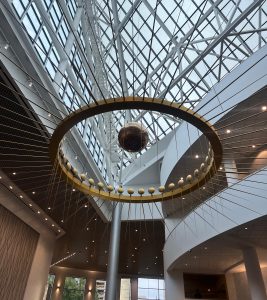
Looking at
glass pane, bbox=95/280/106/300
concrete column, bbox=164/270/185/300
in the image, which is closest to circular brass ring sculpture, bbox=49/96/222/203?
concrete column, bbox=164/270/185/300

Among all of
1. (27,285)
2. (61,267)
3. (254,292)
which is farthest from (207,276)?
(61,267)

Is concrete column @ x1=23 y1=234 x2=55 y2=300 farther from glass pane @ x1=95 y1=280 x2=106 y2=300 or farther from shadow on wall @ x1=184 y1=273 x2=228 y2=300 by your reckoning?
glass pane @ x1=95 y1=280 x2=106 y2=300

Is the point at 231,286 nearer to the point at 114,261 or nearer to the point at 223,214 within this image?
the point at 114,261

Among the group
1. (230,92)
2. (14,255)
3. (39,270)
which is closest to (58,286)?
(39,270)

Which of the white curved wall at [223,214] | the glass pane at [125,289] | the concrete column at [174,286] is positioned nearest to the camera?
the white curved wall at [223,214]

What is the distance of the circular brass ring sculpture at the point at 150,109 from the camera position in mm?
4703

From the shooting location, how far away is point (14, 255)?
1501 centimetres

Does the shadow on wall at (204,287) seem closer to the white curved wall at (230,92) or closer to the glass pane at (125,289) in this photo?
the white curved wall at (230,92)

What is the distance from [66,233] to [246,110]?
14278mm

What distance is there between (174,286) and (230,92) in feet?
37.5

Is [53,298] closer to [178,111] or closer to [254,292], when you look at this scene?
[254,292]

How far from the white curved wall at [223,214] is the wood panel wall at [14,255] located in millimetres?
7759

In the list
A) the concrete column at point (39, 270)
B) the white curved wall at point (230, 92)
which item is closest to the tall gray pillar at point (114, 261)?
the white curved wall at point (230, 92)

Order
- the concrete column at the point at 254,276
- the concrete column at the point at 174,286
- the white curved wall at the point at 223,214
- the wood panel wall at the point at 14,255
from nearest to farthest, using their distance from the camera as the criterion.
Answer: the white curved wall at the point at 223,214, the concrete column at the point at 254,276, the wood panel wall at the point at 14,255, the concrete column at the point at 174,286
